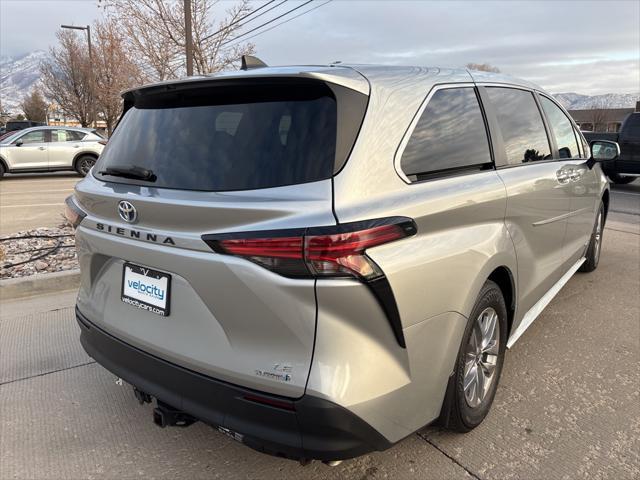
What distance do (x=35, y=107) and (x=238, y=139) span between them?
74.8m

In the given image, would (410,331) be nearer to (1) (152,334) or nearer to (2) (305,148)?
(2) (305,148)

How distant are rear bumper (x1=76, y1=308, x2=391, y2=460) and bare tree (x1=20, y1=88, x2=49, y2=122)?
69.7 metres

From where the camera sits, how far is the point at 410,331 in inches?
79.0

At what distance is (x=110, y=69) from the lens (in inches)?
985

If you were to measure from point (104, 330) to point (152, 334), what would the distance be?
43cm

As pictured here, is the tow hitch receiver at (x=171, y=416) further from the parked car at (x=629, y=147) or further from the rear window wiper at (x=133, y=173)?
the parked car at (x=629, y=147)

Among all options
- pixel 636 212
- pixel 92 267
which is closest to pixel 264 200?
pixel 92 267

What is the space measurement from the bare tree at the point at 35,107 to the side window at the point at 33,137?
53325 millimetres

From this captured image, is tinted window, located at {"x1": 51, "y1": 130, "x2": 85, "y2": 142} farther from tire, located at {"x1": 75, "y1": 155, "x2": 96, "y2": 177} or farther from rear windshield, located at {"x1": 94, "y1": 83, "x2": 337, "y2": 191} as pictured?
rear windshield, located at {"x1": 94, "y1": 83, "x2": 337, "y2": 191}

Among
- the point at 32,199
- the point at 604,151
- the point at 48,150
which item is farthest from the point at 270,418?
the point at 48,150

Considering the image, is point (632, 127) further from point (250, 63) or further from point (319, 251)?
point (319, 251)

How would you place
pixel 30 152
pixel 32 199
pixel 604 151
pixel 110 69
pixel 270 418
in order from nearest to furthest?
pixel 270 418 < pixel 604 151 < pixel 32 199 < pixel 30 152 < pixel 110 69

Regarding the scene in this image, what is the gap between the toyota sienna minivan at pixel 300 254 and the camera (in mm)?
1845

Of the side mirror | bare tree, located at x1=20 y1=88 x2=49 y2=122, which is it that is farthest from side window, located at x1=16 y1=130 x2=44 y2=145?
bare tree, located at x1=20 y1=88 x2=49 y2=122
